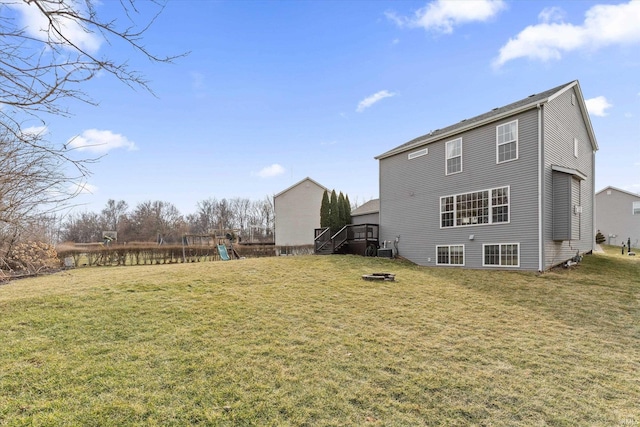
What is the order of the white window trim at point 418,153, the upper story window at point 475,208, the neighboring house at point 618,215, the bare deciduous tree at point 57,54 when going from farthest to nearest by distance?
the neighboring house at point 618,215, the white window trim at point 418,153, the upper story window at point 475,208, the bare deciduous tree at point 57,54

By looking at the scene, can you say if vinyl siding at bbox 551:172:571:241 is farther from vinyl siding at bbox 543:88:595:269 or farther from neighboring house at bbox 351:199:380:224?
neighboring house at bbox 351:199:380:224

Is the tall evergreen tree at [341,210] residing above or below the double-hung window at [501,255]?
above

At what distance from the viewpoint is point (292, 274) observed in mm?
10805

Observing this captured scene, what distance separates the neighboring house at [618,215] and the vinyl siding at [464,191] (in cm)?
2219

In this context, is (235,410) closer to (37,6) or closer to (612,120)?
(37,6)

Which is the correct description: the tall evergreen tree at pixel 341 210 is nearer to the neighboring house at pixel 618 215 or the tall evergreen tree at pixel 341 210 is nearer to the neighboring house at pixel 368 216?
the neighboring house at pixel 368 216

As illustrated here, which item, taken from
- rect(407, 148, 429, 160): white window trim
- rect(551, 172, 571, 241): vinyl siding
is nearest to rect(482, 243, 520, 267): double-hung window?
rect(551, 172, 571, 241): vinyl siding

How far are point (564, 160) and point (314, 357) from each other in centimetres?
1342

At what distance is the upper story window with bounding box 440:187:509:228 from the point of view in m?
12.0

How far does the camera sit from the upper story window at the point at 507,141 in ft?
38.5

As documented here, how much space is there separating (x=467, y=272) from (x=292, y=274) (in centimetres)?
653

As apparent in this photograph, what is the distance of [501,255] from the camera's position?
11.9m

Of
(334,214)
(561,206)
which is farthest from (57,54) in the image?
(334,214)

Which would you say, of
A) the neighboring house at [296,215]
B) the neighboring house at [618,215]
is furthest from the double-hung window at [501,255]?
the neighboring house at [618,215]
